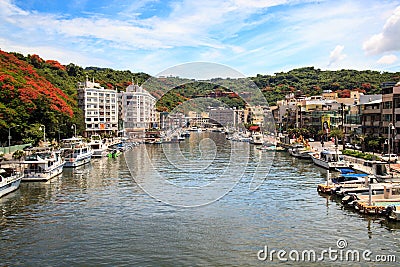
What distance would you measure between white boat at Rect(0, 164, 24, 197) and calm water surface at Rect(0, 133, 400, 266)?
528 mm

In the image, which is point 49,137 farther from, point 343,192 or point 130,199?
point 343,192

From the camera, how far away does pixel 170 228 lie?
17453 mm

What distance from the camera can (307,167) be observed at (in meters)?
39.2

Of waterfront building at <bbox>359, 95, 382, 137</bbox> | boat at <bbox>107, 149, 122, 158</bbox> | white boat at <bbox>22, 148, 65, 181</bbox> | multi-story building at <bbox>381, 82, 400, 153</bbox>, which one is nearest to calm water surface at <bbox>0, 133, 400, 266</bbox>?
white boat at <bbox>22, 148, 65, 181</bbox>

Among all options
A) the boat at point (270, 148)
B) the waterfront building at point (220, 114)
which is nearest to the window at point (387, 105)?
the waterfront building at point (220, 114)

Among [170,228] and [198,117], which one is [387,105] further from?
[170,228]

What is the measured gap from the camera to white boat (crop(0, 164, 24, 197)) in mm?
24750

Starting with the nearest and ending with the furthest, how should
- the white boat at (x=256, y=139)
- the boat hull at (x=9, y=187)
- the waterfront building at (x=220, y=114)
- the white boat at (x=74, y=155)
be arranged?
the boat hull at (x=9, y=187) < the waterfront building at (x=220, y=114) < the white boat at (x=74, y=155) < the white boat at (x=256, y=139)

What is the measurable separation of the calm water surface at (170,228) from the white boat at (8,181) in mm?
528

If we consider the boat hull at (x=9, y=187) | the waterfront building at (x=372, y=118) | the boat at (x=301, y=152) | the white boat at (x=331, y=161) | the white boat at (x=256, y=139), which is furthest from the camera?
the white boat at (x=256, y=139)

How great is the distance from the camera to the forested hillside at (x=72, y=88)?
19.5m

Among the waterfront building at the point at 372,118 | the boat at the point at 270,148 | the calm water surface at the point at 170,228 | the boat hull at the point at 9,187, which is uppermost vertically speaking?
the waterfront building at the point at 372,118

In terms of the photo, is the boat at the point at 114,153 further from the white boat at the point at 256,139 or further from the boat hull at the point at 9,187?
the white boat at the point at 256,139

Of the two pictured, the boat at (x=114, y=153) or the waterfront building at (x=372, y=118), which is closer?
the waterfront building at (x=372, y=118)
